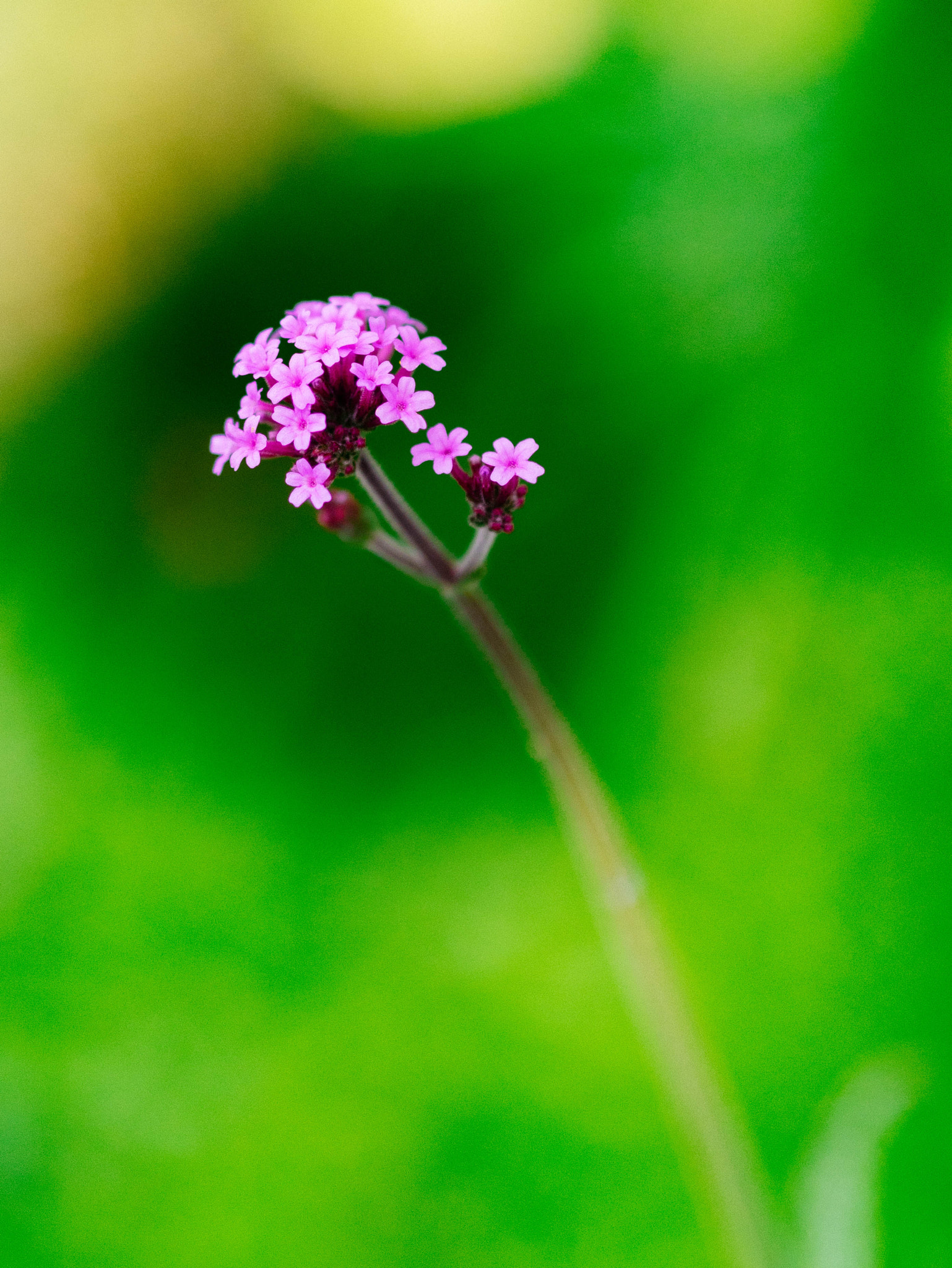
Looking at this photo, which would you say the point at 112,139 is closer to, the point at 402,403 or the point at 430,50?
the point at 430,50

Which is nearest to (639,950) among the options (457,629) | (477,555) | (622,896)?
(622,896)

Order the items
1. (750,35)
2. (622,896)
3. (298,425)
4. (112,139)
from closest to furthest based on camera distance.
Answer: (298,425), (622,896), (750,35), (112,139)

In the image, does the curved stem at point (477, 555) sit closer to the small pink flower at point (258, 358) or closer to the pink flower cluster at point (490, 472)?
the pink flower cluster at point (490, 472)

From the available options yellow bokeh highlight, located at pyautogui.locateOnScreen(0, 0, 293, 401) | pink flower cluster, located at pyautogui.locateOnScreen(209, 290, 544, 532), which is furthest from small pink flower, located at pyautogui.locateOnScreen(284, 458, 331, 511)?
yellow bokeh highlight, located at pyautogui.locateOnScreen(0, 0, 293, 401)

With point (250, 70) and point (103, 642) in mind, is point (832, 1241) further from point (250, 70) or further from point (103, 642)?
point (250, 70)

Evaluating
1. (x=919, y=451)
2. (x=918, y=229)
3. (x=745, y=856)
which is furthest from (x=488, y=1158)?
(x=918, y=229)
